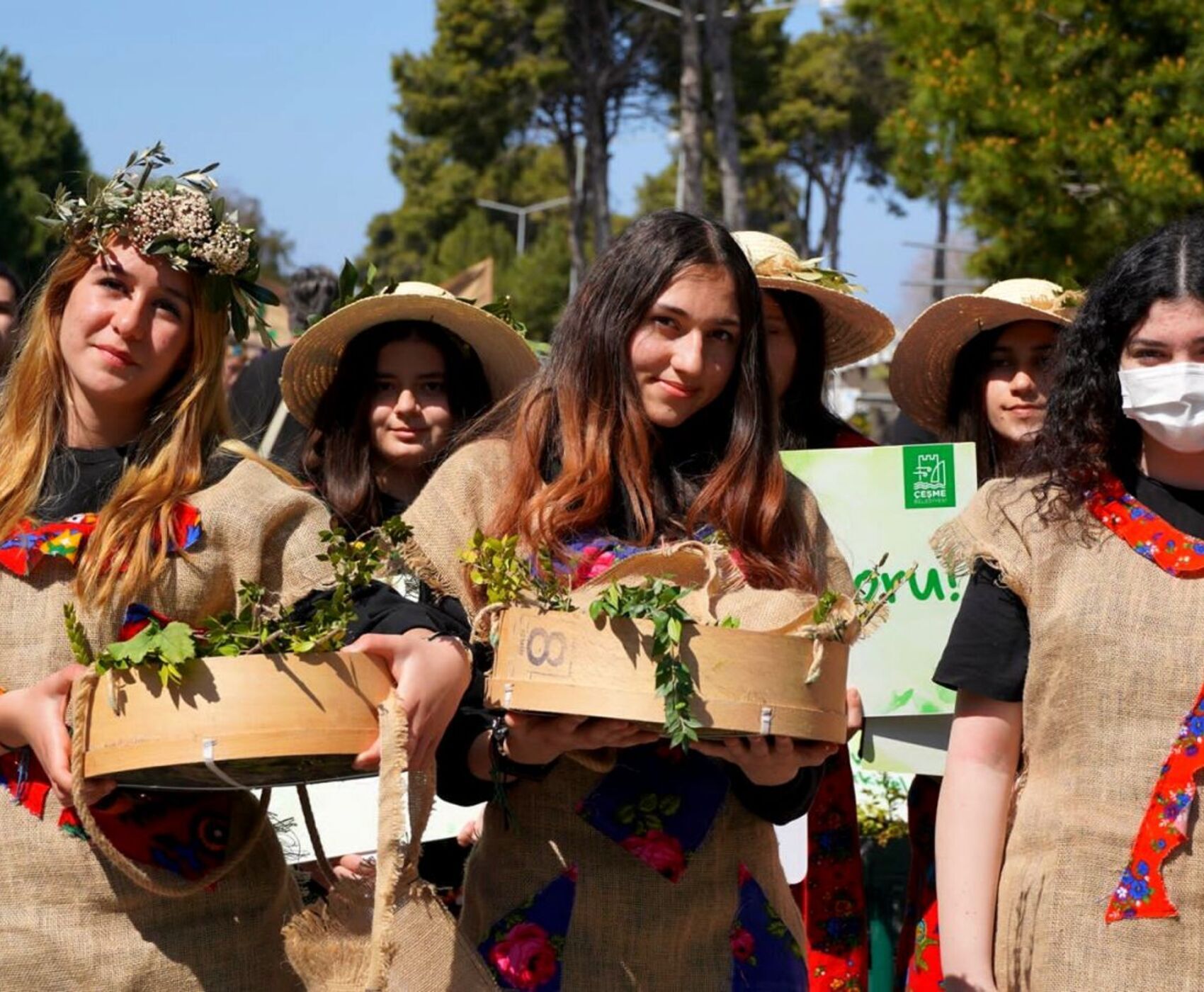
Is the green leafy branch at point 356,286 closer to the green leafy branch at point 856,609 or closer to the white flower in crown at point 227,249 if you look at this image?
the white flower in crown at point 227,249

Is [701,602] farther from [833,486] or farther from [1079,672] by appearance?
[833,486]

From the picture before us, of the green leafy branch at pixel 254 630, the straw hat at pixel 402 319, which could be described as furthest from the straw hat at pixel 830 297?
the green leafy branch at pixel 254 630

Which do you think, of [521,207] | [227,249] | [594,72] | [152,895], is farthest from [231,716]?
[521,207]

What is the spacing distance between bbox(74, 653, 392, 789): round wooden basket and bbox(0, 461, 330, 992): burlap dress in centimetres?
29

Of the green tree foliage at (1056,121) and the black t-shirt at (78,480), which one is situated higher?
the green tree foliage at (1056,121)

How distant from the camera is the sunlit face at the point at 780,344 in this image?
516 centimetres

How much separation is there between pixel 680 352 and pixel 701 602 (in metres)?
0.63

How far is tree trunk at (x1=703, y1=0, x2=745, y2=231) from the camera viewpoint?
24625 mm

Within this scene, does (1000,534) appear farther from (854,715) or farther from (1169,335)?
(854,715)

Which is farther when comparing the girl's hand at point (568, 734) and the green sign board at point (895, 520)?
the green sign board at point (895, 520)

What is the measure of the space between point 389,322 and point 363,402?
23 cm

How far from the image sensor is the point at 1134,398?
3.20 meters

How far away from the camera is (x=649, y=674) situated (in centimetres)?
281

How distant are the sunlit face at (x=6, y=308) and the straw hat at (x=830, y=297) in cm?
249
